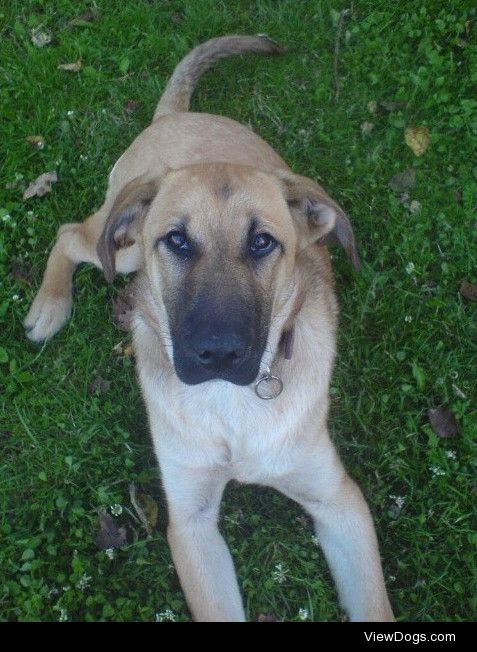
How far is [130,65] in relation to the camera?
17.5 ft

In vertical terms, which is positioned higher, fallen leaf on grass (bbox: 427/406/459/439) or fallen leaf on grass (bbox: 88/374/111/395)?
fallen leaf on grass (bbox: 88/374/111/395)

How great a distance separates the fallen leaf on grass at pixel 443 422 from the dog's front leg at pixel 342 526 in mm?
718

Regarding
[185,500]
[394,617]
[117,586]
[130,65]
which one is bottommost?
[394,617]

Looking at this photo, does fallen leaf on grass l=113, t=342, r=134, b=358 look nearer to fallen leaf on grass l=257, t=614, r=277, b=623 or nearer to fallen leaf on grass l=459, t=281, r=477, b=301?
fallen leaf on grass l=257, t=614, r=277, b=623

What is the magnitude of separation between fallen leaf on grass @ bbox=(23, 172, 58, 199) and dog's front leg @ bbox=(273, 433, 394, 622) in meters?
2.59

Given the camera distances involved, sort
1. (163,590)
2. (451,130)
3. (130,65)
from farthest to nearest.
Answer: (130,65) < (451,130) < (163,590)

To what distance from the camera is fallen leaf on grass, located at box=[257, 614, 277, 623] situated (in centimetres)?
356

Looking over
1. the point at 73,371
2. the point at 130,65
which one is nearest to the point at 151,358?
the point at 73,371

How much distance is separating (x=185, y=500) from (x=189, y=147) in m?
1.84

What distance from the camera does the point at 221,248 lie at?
3.04 m

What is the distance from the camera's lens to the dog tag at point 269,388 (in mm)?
3375

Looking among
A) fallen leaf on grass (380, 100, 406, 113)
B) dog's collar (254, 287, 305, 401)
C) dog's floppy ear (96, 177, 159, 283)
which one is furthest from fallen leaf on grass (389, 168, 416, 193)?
dog's floppy ear (96, 177, 159, 283)
